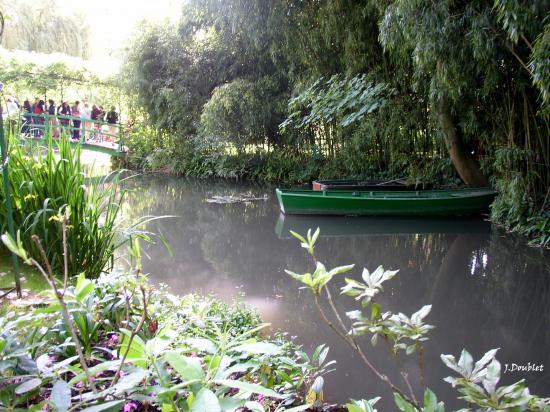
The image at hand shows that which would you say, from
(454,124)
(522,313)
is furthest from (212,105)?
(522,313)

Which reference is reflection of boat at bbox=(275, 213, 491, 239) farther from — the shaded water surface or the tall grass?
the tall grass

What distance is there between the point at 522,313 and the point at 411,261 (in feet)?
4.85

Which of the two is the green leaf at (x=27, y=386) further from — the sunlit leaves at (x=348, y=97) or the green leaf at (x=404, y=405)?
the sunlit leaves at (x=348, y=97)

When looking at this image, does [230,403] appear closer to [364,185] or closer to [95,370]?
[95,370]

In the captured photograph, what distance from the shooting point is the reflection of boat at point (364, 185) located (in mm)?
7570

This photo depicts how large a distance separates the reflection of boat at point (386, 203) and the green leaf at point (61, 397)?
5835 millimetres

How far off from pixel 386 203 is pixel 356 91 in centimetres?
180

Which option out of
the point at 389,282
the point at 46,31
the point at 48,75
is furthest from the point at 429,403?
the point at 46,31

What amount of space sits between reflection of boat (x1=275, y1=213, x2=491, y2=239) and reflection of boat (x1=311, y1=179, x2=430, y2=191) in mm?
696

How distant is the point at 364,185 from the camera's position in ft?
25.0

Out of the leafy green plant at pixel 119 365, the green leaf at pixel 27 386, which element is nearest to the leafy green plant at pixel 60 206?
the leafy green plant at pixel 119 365

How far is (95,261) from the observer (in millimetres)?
2668

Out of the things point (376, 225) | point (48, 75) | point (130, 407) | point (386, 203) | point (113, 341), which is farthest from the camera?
point (48, 75)

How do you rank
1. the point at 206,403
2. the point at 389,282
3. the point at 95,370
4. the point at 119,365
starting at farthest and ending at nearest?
the point at 389,282, the point at 119,365, the point at 95,370, the point at 206,403
